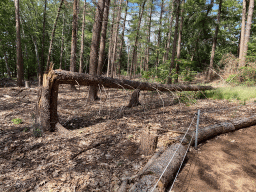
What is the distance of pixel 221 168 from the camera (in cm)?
305

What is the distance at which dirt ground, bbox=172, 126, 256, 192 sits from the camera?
254cm

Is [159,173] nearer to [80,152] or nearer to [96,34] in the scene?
[80,152]

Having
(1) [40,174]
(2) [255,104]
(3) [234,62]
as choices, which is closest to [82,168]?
(1) [40,174]

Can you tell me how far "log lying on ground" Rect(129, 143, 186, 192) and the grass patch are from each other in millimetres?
7856

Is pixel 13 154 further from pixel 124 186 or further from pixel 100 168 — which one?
pixel 124 186

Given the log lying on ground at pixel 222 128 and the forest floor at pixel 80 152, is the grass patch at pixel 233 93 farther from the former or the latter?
the forest floor at pixel 80 152

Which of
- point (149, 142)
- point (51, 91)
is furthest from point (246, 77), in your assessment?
point (51, 91)

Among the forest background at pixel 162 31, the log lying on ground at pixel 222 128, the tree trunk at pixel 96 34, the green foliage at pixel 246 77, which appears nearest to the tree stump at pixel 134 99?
the forest background at pixel 162 31

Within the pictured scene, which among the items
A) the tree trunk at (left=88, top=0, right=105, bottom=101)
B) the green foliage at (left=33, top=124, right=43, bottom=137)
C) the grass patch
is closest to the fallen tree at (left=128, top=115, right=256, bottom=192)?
the green foliage at (left=33, top=124, right=43, bottom=137)

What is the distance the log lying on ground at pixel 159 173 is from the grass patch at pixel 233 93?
7.86 m

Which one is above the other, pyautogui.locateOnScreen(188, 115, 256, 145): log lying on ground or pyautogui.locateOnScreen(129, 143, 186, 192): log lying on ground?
pyautogui.locateOnScreen(188, 115, 256, 145): log lying on ground

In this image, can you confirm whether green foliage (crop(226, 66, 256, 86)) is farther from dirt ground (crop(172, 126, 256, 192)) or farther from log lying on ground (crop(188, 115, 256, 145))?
dirt ground (crop(172, 126, 256, 192))

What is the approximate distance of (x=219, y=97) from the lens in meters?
9.30

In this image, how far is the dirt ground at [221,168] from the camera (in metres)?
2.54
